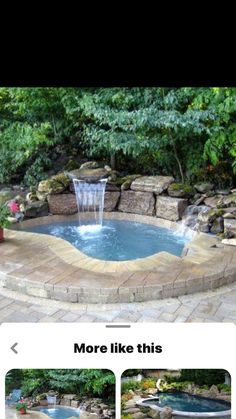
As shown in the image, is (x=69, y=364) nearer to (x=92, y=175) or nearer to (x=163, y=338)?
(x=163, y=338)

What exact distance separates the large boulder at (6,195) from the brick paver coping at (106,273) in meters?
2.54

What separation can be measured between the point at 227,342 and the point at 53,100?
300 inches

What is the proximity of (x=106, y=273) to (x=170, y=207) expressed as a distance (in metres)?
2.60

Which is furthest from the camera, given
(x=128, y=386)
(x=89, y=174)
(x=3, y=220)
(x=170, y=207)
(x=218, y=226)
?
(x=89, y=174)

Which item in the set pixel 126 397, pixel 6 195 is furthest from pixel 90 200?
pixel 126 397

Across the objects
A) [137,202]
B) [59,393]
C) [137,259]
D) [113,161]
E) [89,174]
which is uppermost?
[113,161]

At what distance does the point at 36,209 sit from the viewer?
22.4ft

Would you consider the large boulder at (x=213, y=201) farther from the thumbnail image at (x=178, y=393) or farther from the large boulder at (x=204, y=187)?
the thumbnail image at (x=178, y=393)

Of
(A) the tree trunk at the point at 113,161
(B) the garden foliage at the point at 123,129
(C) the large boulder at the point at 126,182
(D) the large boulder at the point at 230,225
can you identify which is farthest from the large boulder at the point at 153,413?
(A) the tree trunk at the point at 113,161

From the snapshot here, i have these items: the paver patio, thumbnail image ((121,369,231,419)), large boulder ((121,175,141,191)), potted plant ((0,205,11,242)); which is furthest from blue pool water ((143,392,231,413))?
large boulder ((121,175,141,191))

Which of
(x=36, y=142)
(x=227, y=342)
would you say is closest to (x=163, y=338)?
(x=227, y=342)

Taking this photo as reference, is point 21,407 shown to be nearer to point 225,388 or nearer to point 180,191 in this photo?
point 225,388

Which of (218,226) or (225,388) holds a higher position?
(225,388)
